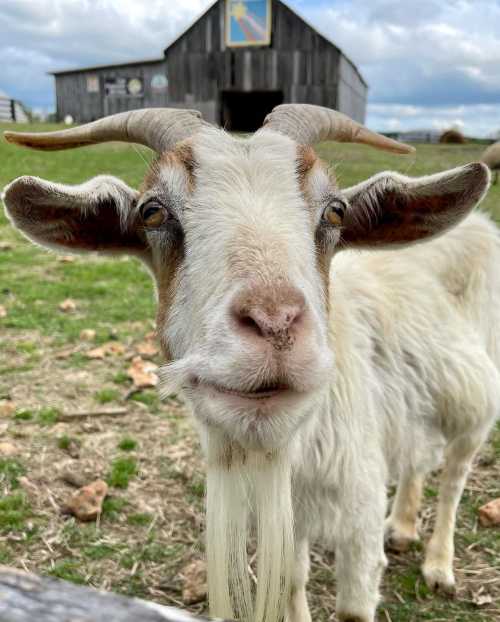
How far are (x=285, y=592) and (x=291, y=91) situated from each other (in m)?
23.6

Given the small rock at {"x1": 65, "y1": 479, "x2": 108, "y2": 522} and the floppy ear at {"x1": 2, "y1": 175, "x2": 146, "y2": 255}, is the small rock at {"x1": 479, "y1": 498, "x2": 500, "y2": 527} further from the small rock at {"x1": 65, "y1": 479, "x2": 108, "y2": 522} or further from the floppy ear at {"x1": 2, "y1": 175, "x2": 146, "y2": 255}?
the floppy ear at {"x1": 2, "y1": 175, "x2": 146, "y2": 255}

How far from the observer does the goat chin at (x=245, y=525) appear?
6.82ft

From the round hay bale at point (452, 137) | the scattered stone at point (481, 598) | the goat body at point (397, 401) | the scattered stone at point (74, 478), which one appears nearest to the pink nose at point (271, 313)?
the goat body at point (397, 401)

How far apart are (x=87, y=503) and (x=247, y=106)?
2561 cm

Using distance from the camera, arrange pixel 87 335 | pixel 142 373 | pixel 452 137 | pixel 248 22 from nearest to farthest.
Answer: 1. pixel 142 373
2. pixel 87 335
3. pixel 248 22
4. pixel 452 137

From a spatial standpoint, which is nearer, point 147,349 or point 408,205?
point 408,205

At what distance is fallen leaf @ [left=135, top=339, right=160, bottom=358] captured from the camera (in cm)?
530

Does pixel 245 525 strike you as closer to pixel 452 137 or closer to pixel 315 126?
pixel 315 126

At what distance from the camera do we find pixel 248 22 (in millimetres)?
24141

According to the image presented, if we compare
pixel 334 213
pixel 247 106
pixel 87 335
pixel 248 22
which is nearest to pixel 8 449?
pixel 87 335

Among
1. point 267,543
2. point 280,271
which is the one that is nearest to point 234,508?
point 267,543

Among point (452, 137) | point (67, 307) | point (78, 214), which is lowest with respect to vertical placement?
point (67, 307)

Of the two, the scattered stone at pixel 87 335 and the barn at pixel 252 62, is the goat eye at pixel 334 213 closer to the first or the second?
the scattered stone at pixel 87 335

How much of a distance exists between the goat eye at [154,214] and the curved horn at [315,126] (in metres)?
0.62
